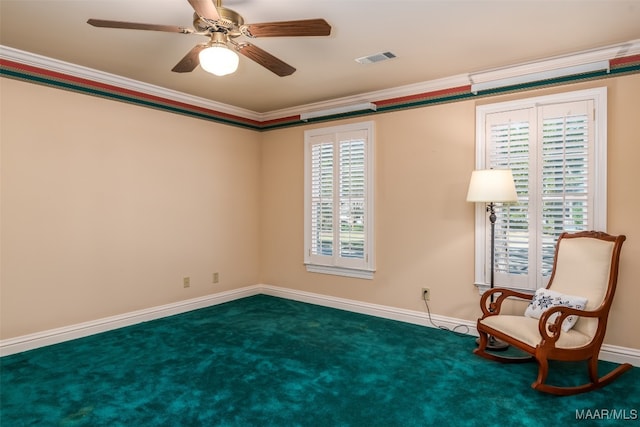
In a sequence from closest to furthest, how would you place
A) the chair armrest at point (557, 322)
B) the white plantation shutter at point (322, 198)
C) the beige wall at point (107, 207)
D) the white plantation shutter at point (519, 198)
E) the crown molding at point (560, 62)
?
the chair armrest at point (557, 322)
the crown molding at point (560, 62)
the beige wall at point (107, 207)
the white plantation shutter at point (519, 198)
the white plantation shutter at point (322, 198)

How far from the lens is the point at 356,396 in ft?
8.59

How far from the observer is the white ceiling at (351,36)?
2.57 meters

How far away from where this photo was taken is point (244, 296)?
5.41 metres

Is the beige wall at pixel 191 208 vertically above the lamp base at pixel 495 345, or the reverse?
the beige wall at pixel 191 208

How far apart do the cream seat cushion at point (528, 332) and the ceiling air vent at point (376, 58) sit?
93.3 inches

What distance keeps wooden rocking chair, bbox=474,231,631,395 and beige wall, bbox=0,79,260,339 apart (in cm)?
335

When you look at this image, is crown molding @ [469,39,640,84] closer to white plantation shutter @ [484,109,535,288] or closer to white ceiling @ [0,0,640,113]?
white ceiling @ [0,0,640,113]

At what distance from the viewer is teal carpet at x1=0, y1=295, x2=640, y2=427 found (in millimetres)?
2361

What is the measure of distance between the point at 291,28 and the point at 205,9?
0.47 metres

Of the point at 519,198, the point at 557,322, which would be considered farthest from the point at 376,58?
the point at 557,322

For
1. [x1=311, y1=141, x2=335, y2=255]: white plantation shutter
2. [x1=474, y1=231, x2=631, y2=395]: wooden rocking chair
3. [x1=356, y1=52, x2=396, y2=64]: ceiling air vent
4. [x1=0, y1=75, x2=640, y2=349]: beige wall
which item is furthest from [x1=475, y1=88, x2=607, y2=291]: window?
[x1=311, y1=141, x2=335, y2=255]: white plantation shutter

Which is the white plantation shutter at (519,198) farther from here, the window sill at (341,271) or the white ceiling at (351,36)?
the window sill at (341,271)

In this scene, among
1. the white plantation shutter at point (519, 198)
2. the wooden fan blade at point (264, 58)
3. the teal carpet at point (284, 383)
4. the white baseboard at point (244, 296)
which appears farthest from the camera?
the white plantation shutter at point (519, 198)

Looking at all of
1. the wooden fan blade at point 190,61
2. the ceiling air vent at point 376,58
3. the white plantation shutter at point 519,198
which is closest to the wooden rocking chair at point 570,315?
the white plantation shutter at point 519,198
